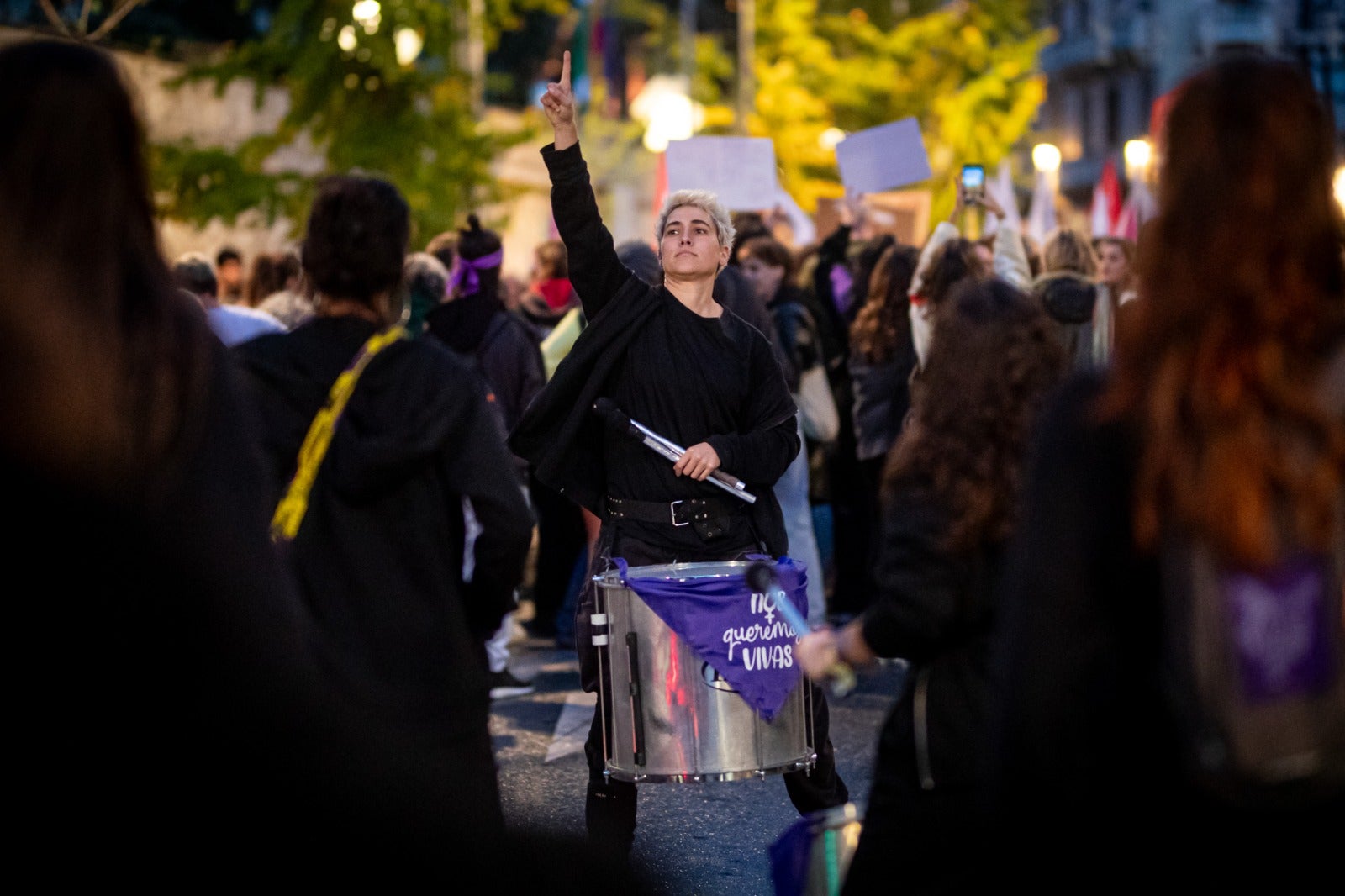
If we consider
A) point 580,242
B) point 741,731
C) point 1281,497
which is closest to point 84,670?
point 1281,497

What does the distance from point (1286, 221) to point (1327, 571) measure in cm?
45

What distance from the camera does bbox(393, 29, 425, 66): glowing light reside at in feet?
55.4

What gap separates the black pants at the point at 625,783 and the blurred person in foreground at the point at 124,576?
8.15ft

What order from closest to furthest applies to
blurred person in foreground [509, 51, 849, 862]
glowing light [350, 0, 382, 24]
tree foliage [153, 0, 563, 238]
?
blurred person in foreground [509, 51, 849, 862]
glowing light [350, 0, 382, 24]
tree foliage [153, 0, 563, 238]

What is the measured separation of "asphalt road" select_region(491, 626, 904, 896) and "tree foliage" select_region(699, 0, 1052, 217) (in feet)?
78.2

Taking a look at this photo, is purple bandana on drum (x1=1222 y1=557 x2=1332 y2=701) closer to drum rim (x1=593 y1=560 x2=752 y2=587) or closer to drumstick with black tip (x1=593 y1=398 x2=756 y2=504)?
drum rim (x1=593 y1=560 x2=752 y2=587)

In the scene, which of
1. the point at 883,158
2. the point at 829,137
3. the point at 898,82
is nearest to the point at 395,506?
the point at 883,158

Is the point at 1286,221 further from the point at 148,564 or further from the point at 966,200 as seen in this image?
the point at 966,200

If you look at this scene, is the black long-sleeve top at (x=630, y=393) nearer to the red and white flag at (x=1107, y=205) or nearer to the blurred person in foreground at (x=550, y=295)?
the blurred person in foreground at (x=550, y=295)

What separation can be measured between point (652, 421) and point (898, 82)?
28980 millimetres

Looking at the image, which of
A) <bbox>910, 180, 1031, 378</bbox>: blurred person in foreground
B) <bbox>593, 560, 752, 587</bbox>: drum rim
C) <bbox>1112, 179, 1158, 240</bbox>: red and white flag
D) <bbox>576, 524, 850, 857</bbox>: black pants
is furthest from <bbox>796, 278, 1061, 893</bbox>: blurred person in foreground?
<bbox>1112, 179, 1158, 240</bbox>: red and white flag

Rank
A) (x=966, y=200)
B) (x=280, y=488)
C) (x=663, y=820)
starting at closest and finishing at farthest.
Answer: (x=280, y=488) → (x=663, y=820) → (x=966, y=200)

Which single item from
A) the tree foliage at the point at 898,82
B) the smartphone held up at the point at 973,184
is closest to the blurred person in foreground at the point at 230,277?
the smartphone held up at the point at 973,184

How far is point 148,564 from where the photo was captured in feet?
7.76
